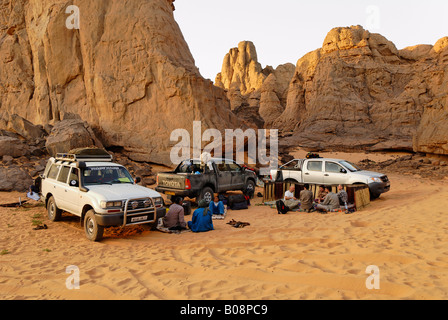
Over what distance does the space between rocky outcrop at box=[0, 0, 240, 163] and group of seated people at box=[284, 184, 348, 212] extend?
8.80 meters

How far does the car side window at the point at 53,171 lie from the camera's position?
9.00 meters

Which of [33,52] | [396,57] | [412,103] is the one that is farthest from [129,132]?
[396,57]

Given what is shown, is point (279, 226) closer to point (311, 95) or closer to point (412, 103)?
point (412, 103)

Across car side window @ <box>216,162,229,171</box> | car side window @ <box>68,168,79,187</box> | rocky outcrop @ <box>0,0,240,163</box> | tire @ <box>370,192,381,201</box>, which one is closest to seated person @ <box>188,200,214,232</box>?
car side window @ <box>68,168,79,187</box>

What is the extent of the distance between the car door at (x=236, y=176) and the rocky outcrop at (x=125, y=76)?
525 cm

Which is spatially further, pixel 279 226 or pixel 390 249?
pixel 279 226

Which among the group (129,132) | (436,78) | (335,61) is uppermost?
(335,61)

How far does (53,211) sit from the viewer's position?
8.80m

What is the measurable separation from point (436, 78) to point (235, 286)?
42026 millimetres

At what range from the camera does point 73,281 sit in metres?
4.46

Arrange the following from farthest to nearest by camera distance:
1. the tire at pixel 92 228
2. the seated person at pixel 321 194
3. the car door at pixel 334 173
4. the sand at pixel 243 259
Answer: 1. the car door at pixel 334 173
2. the seated person at pixel 321 194
3. the tire at pixel 92 228
4. the sand at pixel 243 259

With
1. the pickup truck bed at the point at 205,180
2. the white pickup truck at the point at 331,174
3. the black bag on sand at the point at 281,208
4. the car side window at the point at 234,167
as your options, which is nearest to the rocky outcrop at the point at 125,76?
the car side window at the point at 234,167

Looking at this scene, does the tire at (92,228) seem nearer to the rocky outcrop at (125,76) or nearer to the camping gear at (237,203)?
the camping gear at (237,203)
